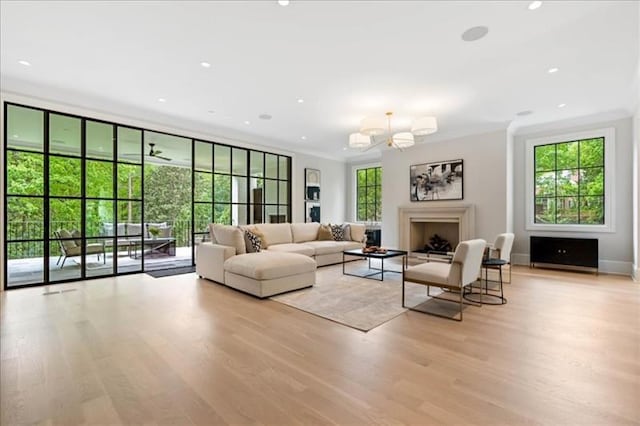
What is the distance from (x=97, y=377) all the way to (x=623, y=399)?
130 inches

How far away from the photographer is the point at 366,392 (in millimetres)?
1880

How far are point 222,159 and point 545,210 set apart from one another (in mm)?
7015

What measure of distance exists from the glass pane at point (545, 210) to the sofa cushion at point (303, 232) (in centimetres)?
471

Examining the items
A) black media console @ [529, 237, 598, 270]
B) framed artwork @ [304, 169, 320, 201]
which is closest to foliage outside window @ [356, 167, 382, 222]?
framed artwork @ [304, 169, 320, 201]

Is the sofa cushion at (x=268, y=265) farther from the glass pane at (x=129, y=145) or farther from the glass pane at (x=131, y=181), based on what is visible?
the glass pane at (x=129, y=145)

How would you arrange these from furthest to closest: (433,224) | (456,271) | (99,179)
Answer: (433,224), (99,179), (456,271)

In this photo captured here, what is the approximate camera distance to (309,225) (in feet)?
23.7

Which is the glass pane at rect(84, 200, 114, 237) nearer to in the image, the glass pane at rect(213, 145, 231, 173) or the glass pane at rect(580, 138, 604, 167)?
the glass pane at rect(213, 145, 231, 173)

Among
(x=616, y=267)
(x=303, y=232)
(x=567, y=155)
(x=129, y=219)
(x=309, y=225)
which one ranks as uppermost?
(x=567, y=155)

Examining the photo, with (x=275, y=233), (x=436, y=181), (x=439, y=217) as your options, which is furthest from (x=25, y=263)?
(x=436, y=181)

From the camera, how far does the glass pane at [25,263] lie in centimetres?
449

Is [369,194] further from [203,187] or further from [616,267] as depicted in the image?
[616,267]

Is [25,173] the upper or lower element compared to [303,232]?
upper

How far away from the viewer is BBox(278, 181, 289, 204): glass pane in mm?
8141
